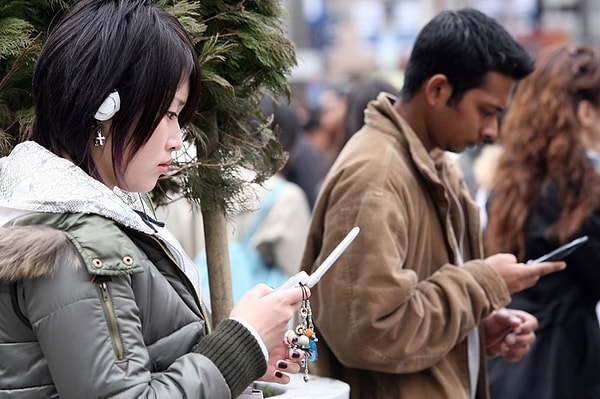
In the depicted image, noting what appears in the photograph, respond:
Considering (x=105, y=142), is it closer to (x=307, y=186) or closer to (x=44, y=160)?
(x=44, y=160)

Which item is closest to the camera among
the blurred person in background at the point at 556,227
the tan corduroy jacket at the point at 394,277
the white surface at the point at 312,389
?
the white surface at the point at 312,389

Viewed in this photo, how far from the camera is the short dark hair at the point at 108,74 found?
186cm

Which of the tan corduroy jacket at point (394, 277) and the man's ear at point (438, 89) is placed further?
the man's ear at point (438, 89)

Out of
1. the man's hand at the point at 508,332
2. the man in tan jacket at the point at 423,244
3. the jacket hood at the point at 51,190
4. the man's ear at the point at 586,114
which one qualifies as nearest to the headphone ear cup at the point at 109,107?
the jacket hood at the point at 51,190

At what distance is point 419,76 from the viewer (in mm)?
3117

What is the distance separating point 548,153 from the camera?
4145 mm

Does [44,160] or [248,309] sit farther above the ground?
[44,160]

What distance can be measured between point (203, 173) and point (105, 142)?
585 millimetres

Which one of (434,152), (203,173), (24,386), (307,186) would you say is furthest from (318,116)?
(24,386)

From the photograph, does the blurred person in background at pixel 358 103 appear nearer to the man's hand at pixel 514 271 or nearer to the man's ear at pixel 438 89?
the man's ear at pixel 438 89

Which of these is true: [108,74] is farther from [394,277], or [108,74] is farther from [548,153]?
[548,153]

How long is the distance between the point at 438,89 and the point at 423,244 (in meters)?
0.47

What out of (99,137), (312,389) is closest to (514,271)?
(312,389)

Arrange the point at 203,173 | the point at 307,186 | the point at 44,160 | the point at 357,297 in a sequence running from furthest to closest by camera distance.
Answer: the point at 307,186, the point at 357,297, the point at 203,173, the point at 44,160
